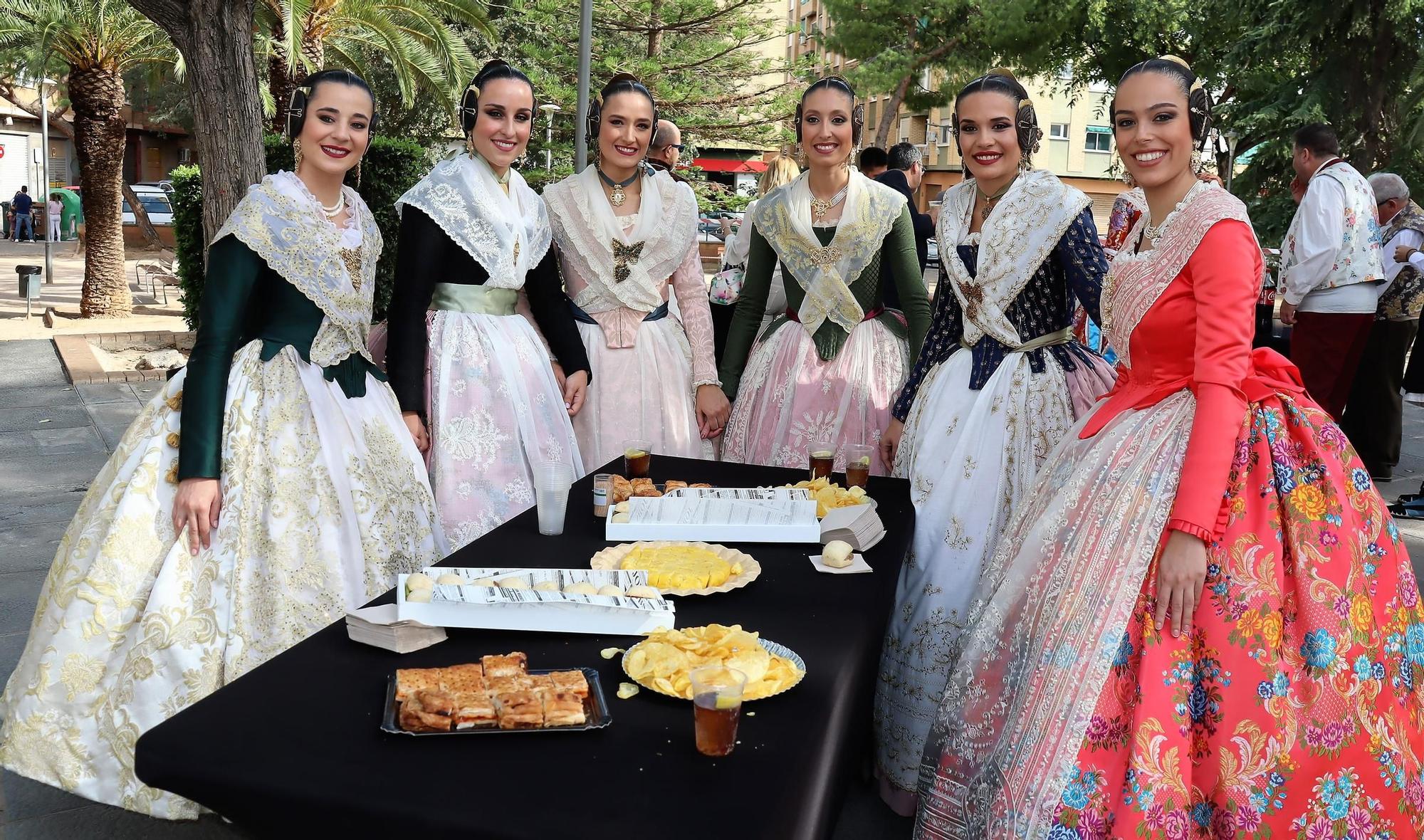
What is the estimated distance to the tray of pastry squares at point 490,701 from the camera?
1.57 meters

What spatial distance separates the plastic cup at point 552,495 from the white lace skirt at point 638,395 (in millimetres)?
1095

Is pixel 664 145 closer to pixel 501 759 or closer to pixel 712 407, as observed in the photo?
pixel 712 407

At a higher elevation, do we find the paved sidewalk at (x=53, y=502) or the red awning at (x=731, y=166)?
the red awning at (x=731, y=166)

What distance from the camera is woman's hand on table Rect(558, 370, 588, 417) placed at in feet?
11.3

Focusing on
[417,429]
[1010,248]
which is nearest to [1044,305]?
[1010,248]

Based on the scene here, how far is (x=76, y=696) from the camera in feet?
8.08

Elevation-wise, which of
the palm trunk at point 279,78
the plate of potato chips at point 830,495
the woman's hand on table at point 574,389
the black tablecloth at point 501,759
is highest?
the palm trunk at point 279,78

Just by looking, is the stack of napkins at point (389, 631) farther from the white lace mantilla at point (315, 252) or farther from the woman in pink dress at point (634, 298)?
the woman in pink dress at point (634, 298)

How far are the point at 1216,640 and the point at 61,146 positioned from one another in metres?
48.7

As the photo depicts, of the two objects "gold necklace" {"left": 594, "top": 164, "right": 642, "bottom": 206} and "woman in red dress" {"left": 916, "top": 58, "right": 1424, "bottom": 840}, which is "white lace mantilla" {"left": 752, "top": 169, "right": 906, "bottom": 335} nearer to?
"gold necklace" {"left": 594, "top": 164, "right": 642, "bottom": 206}

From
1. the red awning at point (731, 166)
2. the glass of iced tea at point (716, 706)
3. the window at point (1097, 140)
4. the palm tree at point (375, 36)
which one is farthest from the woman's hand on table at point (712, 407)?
the window at point (1097, 140)

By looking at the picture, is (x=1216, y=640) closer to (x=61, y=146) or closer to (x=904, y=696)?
(x=904, y=696)

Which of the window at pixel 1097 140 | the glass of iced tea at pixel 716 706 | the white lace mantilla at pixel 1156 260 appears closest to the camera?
the glass of iced tea at pixel 716 706

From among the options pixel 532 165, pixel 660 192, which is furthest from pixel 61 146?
pixel 660 192
